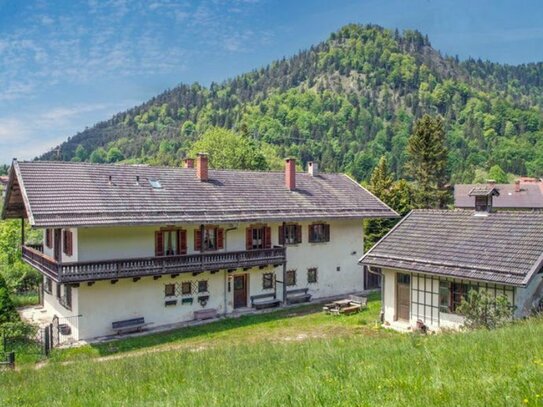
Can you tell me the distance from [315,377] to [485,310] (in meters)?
10.9

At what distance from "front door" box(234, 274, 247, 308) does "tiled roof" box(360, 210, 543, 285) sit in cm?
822

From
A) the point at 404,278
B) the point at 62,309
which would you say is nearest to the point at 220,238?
the point at 62,309

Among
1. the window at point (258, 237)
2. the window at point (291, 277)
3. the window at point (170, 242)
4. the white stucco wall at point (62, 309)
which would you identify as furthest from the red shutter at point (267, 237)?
the white stucco wall at point (62, 309)

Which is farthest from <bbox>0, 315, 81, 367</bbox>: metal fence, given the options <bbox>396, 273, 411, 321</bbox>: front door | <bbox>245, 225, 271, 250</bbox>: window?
<bbox>396, 273, 411, 321</bbox>: front door

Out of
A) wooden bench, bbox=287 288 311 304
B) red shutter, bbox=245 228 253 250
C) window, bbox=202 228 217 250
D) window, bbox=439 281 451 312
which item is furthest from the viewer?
wooden bench, bbox=287 288 311 304

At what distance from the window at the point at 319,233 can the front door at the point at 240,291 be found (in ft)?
18.2

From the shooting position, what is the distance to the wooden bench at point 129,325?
22562 millimetres

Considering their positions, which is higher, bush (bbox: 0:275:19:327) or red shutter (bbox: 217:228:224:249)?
red shutter (bbox: 217:228:224:249)

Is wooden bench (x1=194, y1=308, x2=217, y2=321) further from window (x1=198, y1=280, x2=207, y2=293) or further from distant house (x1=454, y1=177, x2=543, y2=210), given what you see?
distant house (x1=454, y1=177, x2=543, y2=210)

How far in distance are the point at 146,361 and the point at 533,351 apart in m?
10.5

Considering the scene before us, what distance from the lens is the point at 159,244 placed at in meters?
24.4

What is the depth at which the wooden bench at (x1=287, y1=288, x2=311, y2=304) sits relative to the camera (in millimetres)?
28998

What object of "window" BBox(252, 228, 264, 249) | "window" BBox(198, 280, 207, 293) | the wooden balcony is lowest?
"window" BBox(198, 280, 207, 293)

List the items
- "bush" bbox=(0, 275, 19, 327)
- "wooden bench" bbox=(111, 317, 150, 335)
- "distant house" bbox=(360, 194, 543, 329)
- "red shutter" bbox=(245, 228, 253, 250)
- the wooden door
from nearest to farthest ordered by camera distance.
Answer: "distant house" bbox=(360, 194, 543, 329), "bush" bbox=(0, 275, 19, 327), "wooden bench" bbox=(111, 317, 150, 335), the wooden door, "red shutter" bbox=(245, 228, 253, 250)
